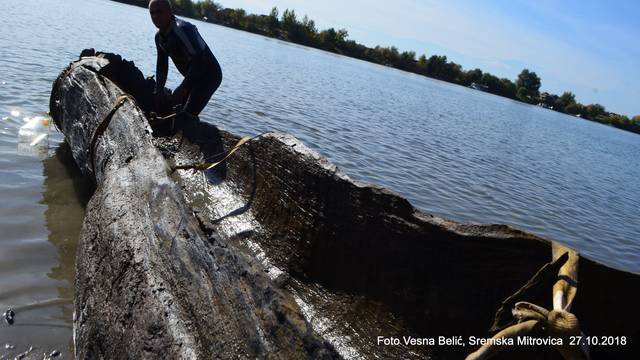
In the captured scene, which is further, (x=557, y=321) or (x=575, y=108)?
(x=575, y=108)

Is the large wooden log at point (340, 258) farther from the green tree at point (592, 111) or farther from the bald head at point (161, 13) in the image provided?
the green tree at point (592, 111)

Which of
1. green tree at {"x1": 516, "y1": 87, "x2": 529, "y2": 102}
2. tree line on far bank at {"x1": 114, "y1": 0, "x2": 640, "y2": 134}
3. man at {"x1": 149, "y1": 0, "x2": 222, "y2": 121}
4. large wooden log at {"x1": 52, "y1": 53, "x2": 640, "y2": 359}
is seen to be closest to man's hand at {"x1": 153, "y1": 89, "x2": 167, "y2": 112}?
man at {"x1": 149, "y1": 0, "x2": 222, "y2": 121}

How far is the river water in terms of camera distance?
3.50m

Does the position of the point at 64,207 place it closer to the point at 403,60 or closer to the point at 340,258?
the point at 340,258

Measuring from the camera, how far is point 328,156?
8.52 m

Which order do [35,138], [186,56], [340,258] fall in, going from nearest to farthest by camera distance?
1. [340,258]
2. [186,56]
3. [35,138]

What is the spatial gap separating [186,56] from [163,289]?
366 cm

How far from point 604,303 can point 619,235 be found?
7.11m

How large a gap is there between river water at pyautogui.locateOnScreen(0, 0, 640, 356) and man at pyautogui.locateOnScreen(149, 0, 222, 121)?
1.55 meters

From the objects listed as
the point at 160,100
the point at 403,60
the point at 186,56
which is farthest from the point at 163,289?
the point at 403,60

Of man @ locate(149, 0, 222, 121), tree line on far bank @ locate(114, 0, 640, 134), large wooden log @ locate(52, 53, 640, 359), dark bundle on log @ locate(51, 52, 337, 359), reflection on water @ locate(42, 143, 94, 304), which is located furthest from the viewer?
tree line on far bank @ locate(114, 0, 640, 134)

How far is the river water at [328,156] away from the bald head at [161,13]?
201 cm

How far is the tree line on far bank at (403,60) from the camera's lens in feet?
251

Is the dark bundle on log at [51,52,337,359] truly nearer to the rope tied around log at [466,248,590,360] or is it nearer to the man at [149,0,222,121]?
the rope tied around log at [466,248,590,360]
